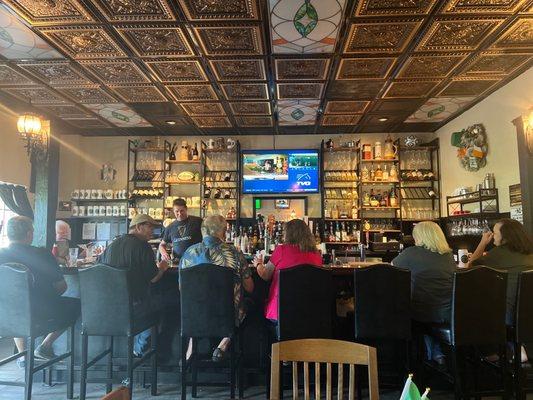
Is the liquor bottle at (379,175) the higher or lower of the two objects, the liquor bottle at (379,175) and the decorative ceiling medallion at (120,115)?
the lower

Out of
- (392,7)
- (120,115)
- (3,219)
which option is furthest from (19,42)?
(392,7)

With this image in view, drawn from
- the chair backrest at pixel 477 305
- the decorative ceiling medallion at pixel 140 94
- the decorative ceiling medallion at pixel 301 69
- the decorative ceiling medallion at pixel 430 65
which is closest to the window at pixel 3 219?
the decorative ceiling medallion at pixel 140 94

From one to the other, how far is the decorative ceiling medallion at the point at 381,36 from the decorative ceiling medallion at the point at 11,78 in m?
4.08

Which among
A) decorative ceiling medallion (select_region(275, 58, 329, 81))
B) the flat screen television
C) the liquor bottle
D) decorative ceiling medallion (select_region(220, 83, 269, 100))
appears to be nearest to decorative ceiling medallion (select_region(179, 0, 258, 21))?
decorative ceiling medallion (select_region(275, 58, 329, 81))

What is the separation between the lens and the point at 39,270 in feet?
9.60

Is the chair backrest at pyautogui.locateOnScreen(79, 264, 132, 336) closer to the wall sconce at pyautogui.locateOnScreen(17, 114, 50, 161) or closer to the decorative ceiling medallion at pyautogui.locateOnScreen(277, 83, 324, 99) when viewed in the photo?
the wall sconce at pyautogui.locateOnScreen(17, 114, 50, 161)

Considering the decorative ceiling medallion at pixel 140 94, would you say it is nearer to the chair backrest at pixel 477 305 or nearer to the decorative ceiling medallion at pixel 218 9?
the decorative ceiling medallion at pixel 218 9

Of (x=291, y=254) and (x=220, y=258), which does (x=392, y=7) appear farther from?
(x=220, y=258)

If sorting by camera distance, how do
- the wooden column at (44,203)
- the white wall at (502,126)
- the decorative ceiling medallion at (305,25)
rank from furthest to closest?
the white wall at (502,126), the wooden column at (44,203), the decorative ceiling medallion at (305,25)

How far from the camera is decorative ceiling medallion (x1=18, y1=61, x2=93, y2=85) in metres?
4.46

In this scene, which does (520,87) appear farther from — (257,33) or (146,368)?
(146,368)

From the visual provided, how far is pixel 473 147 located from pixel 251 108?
139 inches

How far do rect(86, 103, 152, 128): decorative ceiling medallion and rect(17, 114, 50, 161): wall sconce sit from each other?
4.93ft

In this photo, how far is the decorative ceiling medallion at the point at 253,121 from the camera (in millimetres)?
6582
